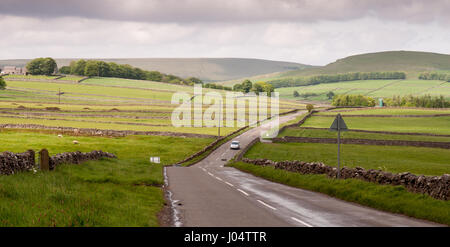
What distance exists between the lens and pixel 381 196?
21.2 meters

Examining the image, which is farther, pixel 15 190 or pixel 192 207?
pixel 192 207

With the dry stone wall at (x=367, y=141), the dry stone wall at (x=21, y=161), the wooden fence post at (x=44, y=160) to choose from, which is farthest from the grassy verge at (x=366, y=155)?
the wooden fence post at (x=44, y=160)

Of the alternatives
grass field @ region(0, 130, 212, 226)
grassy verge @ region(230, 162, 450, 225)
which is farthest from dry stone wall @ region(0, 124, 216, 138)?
grassy verge @ region(230, 162, 450, 225)

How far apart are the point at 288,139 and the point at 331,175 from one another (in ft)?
212

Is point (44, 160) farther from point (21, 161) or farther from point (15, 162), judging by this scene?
point (15, 162)

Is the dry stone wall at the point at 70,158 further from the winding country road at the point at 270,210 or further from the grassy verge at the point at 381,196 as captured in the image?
the grassy verge at the point at 381,196


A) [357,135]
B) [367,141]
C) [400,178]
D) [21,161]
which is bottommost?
[367,141]

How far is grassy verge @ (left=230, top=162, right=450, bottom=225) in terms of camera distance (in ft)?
58.3

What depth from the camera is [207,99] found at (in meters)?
198

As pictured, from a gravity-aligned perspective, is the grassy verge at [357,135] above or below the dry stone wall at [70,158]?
below

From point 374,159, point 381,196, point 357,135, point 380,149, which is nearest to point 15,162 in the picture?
point 381,196

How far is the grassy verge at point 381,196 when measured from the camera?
1778 cm
